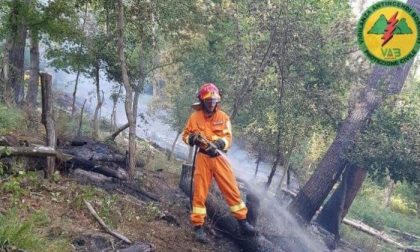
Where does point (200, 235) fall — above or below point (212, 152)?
below

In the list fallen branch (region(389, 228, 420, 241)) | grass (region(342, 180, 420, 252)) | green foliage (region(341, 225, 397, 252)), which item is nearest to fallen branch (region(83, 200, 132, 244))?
green foliage (region(341, 225, 397, 252))

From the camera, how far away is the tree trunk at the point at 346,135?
1098cm

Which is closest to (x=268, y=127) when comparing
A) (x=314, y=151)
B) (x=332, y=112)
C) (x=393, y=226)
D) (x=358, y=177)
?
(x=332, y=112)

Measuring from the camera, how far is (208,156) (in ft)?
20.3

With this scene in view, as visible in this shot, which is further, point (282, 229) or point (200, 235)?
point (282, 229)

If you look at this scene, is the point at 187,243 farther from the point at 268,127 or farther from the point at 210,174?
the point at 268,127

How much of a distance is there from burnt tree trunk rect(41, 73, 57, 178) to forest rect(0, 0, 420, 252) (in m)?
0.02

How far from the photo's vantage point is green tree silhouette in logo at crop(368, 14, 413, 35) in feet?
25.8

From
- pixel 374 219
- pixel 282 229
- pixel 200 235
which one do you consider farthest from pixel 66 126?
pixel 374 219

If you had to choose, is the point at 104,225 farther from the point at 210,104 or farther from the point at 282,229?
the point at 282,229

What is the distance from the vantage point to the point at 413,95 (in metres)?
10.8

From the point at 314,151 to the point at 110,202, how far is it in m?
12.3

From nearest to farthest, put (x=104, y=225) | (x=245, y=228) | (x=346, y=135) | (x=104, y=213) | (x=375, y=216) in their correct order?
1. (x=104, y=225)
2. (x=104, y=213)
3. (x=245, y=228)
4. (x=346, y=135)
5. (x=375, y=216)

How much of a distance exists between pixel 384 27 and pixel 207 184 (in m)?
4.38
